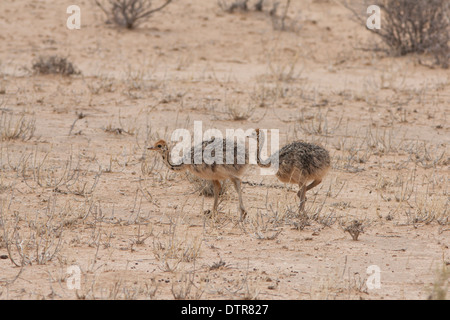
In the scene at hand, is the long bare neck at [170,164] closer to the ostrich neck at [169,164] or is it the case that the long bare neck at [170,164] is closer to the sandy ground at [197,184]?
the ostrich neck at [169,164]

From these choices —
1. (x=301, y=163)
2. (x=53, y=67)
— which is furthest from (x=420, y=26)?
(x=301, y=163)

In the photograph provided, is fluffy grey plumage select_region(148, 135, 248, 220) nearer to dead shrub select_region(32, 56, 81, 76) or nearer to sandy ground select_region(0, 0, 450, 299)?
sandy ground select_region(0, 0, 450, 299)

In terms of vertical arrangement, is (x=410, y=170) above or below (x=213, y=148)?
below

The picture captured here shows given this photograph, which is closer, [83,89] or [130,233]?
[130,233]

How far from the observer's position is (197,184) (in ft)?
27.1

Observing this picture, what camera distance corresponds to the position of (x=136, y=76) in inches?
511

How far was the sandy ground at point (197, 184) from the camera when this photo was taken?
5781mm

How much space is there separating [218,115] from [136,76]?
7.35ft

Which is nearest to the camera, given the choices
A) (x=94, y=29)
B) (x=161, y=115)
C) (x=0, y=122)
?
(x=0, y=122)

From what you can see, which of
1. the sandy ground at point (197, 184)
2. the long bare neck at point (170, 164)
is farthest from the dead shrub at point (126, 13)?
the long bare neck at point (170, 164)

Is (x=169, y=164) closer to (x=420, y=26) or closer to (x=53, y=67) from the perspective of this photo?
(x=53, y=67)
